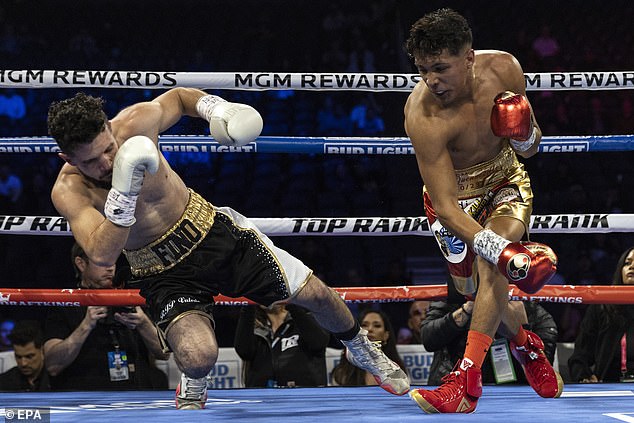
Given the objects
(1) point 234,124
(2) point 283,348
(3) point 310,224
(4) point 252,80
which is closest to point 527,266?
(1) point 234,124

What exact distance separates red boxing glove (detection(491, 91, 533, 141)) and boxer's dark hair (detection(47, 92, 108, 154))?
1.18 m

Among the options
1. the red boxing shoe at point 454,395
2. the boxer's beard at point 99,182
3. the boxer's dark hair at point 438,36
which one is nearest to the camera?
the red boxing shoe at point 454,395

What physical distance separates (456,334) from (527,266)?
1.14 metres

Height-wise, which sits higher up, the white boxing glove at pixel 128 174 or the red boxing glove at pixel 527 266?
the white boxing glove at pixel 128 174

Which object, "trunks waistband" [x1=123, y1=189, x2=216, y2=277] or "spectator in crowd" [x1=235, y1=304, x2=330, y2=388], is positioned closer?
"trunks waistband" [x1=123, y1=189, x2=216, y2=277]

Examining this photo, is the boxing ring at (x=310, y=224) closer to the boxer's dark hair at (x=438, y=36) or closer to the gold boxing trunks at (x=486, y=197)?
the gold boxing trunks at (x=486, y=197)

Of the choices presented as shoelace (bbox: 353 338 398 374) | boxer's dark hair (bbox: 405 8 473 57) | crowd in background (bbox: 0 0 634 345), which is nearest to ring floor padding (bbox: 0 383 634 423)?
shoelace (bbox: 353 338 398 374)

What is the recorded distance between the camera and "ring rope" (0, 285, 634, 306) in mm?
3326

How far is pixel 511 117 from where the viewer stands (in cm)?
266

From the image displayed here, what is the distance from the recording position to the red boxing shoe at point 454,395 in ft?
8.17

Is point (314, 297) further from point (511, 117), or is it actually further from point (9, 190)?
point (9, 190)

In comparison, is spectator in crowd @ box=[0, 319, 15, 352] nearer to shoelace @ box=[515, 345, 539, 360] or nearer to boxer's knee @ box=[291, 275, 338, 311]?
boxer's knee @ box=[291, 275, 338, 311]

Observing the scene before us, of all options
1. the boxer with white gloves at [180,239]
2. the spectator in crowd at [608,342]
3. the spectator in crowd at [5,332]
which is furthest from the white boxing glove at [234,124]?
the spectator in crowd at [5,332]

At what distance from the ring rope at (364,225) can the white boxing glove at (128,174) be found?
0.91 m
